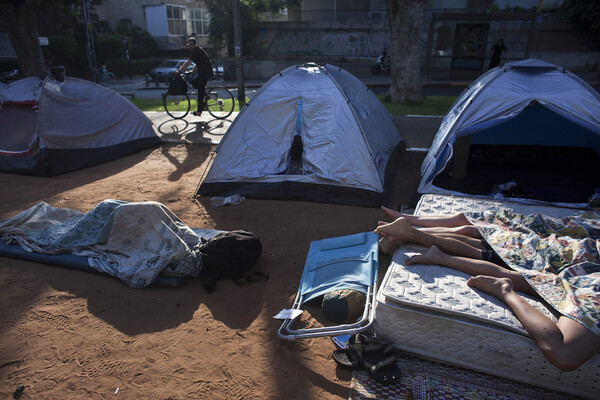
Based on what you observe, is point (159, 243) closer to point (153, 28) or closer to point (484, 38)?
point (484, 38)

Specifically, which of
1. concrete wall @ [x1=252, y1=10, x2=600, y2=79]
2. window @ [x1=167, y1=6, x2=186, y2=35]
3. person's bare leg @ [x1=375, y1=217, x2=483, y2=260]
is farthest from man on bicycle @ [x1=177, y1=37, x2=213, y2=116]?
window @ [x1=167, y1=6, x2=186, y2=35]

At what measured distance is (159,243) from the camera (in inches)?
144

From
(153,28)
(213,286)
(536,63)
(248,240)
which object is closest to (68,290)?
(213,286)

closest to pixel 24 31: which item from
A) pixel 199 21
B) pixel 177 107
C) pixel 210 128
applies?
pixel 177 107

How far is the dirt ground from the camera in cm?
254

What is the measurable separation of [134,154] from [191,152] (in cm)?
110

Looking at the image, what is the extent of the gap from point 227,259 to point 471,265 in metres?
2.01

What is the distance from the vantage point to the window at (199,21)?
107 ft

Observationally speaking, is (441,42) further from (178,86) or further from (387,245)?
(387,245)

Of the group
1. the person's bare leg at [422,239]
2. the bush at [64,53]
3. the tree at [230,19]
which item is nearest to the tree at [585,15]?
the tree at [230,19]

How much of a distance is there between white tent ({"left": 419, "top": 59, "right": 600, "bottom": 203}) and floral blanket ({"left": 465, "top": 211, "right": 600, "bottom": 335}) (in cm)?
149

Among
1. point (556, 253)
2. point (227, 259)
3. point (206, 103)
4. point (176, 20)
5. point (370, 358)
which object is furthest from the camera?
point (176, 20)

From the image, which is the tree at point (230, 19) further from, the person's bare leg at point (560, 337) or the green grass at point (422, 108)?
the person's bare leg at point (560, 337)

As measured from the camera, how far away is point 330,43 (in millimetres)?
22453
